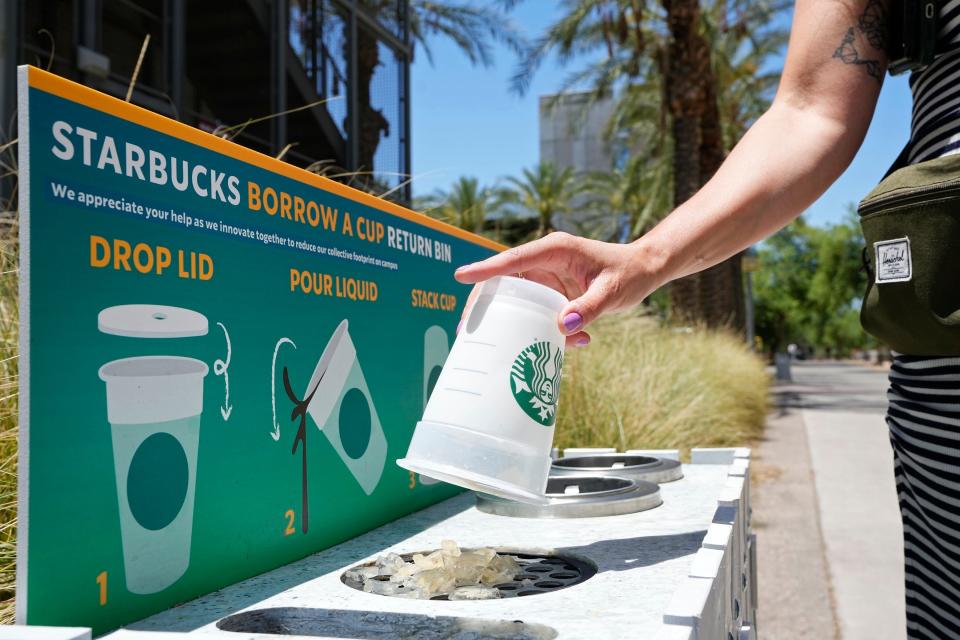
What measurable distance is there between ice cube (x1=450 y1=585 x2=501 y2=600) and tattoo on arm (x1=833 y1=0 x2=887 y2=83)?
115 centimetres

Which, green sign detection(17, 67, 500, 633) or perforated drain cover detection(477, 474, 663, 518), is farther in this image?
perforated drain cover detection(477, 474, 663, 518)

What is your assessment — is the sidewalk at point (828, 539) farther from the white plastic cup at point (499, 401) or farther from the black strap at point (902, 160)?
the white plastic cup at point (499, 401)

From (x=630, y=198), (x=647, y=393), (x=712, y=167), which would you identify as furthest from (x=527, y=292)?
(x=630, y=198)

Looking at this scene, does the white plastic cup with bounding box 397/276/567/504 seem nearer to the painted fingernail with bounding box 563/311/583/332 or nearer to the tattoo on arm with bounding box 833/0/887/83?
the painted fingernail with bounding box 563/311/583/332

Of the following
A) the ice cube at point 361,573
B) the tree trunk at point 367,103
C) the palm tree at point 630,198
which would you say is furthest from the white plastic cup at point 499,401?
the palm tree at point 630,198

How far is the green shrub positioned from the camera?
5118mm

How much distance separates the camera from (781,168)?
1.48 meters

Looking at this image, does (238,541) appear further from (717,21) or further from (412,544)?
(717,21)

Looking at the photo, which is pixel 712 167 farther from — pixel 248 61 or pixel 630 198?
pixel 630 198

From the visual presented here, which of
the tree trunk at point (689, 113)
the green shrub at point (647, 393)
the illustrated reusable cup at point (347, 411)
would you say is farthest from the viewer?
the tree trunk at point (689, 113)

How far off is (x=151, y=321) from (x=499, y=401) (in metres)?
0.52

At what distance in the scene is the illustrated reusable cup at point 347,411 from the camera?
154 centimetres

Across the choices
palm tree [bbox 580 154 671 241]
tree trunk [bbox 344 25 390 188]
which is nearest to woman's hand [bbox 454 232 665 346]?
tree trunk [bbox 344 25 390 188]

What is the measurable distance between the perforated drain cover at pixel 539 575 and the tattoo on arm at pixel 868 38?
105cm
